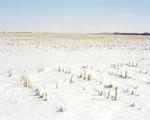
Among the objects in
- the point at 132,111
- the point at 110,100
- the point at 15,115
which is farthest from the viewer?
the point at 110,100

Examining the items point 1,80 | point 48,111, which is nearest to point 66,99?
point 48,111

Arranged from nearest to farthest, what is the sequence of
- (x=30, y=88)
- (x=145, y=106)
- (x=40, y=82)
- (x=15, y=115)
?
(x=15, y=115) < (x=145, y=106) < (x=30, y=88) < (x=40, y=82)

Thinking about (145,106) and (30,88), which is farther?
(30,88)

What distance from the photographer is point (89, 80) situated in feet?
20.0

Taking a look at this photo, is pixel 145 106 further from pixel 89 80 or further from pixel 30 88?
pixel 30 88

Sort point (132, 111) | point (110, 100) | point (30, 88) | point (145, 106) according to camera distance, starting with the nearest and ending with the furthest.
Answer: point (132, 111) → point (145, 106) → point (110, 100) → point (30, 88)

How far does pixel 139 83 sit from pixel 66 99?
136 inches

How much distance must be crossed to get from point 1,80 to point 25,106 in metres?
2.72

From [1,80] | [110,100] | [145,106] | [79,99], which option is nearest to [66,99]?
[79,99]

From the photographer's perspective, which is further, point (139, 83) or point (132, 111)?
point (139, 83)

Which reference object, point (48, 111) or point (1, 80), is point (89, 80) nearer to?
point (48, 111)

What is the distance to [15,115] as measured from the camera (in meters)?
3.38

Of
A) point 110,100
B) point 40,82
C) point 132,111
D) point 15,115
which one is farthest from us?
point 40,82

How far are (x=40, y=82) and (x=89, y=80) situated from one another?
2151 mm
